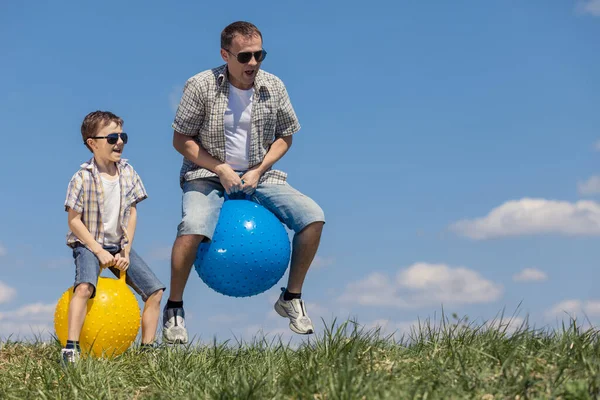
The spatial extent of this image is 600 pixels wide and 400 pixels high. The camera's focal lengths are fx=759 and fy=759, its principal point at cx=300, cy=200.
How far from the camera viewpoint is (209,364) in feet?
21.0

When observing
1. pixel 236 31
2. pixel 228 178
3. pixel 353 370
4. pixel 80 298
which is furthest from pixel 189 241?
pixel 353 370

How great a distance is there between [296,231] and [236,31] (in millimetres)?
2034

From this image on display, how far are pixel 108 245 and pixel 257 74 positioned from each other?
7.40 feet

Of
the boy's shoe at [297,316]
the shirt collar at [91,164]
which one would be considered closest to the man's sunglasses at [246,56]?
the shirt collar at [91,164]

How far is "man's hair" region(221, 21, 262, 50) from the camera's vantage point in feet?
23.9

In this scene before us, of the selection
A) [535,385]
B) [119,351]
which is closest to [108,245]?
Answer: [119,351]

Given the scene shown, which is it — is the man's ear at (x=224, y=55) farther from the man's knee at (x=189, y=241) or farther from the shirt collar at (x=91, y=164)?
the man's knee at (x=189, y=241)

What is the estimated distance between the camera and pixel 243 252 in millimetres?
7070

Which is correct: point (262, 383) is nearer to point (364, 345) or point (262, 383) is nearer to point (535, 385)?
point (364, 345)

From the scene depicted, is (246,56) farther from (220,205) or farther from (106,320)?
(106,320)

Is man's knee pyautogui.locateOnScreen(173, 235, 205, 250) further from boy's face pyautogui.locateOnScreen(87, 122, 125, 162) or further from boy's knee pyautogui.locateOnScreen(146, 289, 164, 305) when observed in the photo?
boy's face pyautogui.locateOnScreen(87, 122, 125, 162)

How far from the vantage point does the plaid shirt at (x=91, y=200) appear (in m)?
6.96

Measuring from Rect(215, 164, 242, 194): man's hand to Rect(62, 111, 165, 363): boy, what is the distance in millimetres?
764

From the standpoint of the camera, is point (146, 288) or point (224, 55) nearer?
point (146, 288)
